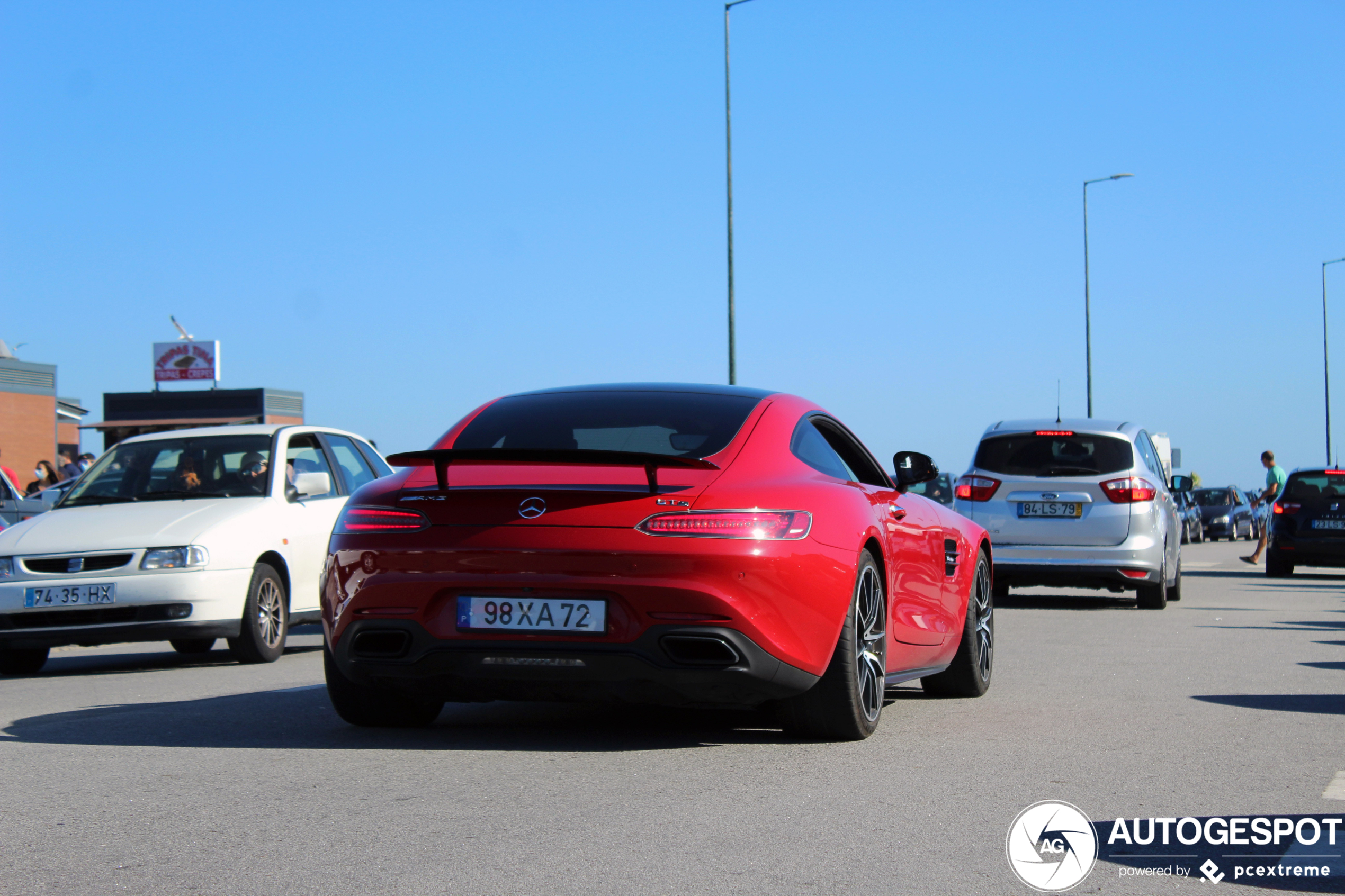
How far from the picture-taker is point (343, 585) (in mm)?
6273

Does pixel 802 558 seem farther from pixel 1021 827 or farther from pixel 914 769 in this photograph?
pixel 1021 827

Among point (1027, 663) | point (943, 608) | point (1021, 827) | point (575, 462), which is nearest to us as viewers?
point (1021, 827)

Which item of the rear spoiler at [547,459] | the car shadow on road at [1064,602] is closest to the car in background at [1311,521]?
the car shadow on road at [1064,602]

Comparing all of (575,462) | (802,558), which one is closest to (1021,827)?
(802,558)

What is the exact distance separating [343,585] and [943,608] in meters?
3.02

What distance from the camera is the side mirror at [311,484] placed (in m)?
10.8

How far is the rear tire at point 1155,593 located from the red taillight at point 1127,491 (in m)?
0.72

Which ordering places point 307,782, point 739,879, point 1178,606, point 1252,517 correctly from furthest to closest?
point 1252,517, point 1178,606, point 307,782, point 739,879

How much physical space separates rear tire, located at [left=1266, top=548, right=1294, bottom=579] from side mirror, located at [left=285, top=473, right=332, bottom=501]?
16358mm

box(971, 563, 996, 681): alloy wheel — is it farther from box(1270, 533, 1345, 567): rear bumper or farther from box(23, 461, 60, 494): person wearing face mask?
box(23, 461, 60, 494): person wearing face mask

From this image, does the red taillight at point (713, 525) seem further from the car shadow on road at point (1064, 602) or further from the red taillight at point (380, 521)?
the car shadow on road at point (1064, 602)

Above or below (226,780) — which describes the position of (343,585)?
above

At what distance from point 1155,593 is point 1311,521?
27.9ft

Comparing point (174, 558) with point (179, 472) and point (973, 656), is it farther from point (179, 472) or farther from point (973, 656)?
point (973, 656)
